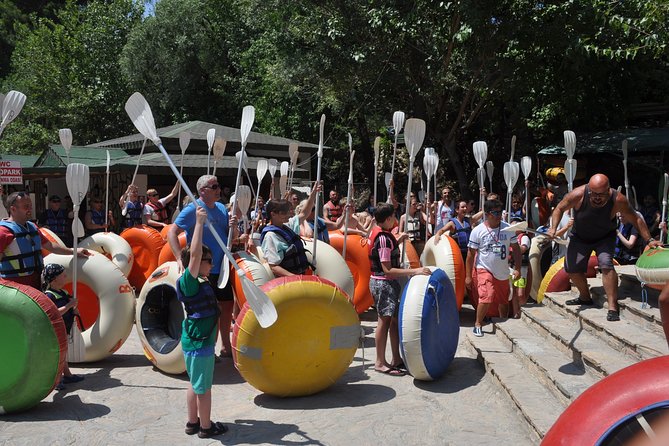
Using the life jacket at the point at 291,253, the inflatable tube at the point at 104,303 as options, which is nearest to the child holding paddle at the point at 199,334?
the life jacket at the point at 291,253

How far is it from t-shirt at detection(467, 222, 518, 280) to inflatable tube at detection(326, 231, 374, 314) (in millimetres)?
1883

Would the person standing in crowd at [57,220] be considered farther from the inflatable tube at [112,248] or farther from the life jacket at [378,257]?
the life jacket at [378,257]

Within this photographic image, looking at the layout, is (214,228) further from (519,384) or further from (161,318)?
(519,384)

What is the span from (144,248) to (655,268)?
24.9 ft

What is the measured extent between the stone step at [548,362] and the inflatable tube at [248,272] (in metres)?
2.60

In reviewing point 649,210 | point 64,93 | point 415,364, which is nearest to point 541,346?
point 415,364

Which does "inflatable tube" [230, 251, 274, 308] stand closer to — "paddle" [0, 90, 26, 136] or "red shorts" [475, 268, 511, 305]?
"red shorts" [475, 268, 511, 305]

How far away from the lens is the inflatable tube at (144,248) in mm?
10336

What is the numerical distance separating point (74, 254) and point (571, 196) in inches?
198

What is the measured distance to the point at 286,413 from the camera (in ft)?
17.5

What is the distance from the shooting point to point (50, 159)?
1709cm

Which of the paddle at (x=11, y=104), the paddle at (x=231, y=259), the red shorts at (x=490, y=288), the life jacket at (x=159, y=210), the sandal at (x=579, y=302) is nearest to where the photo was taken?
the paddle at (x=231, y=259)

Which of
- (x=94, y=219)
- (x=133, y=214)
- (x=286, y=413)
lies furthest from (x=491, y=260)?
(x=94, y=219)

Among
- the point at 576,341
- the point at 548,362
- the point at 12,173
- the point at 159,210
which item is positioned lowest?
the point at 548,362
